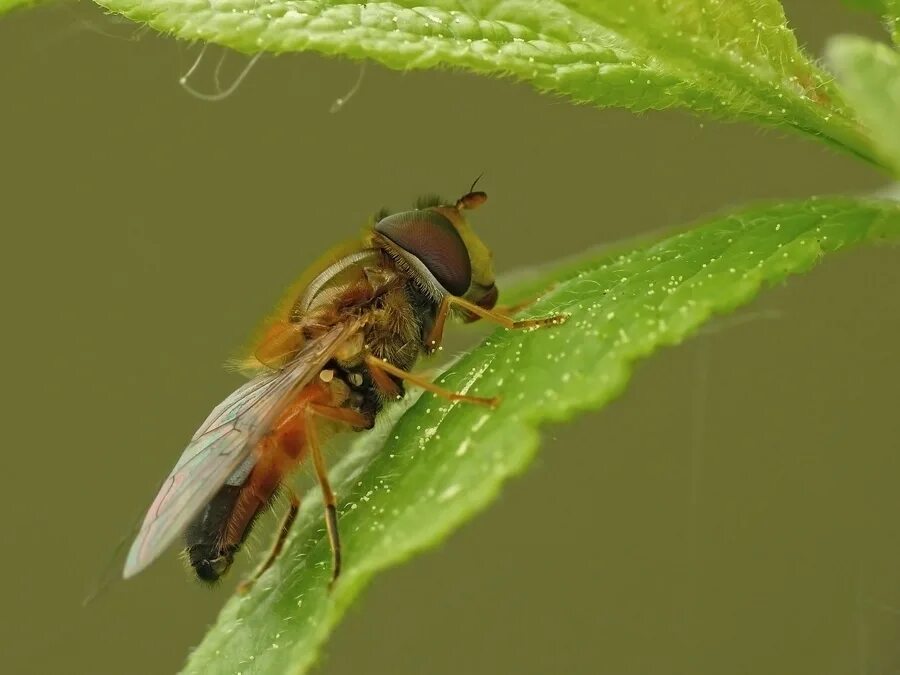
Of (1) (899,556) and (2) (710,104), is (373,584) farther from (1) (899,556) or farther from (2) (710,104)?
(1) (899,556)

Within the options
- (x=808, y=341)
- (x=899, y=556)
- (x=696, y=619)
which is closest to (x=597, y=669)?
(x=696, y=619)

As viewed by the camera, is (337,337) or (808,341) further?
(808,341)

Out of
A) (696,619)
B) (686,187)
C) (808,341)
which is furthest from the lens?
(686,187)

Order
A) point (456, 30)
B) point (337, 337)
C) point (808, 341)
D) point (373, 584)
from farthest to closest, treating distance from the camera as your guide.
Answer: point (808, 341) < point (337, 337) < point (456, 30) < point (373, 584)

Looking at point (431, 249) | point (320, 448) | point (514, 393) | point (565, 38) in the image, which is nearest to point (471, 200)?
point (431, 249)

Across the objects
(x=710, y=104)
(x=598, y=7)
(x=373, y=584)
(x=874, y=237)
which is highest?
(x=598, y=7)

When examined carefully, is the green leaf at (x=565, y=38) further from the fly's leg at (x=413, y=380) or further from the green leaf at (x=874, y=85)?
the fly's leg at (x=413, y=380)

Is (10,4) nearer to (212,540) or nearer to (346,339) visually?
(346,339)
